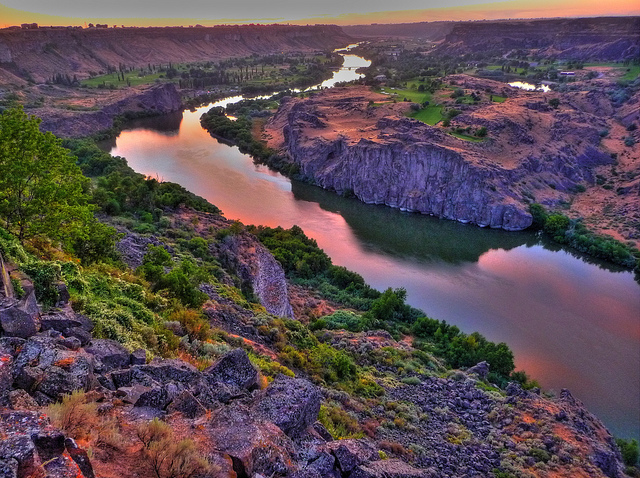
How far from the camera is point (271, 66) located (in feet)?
488

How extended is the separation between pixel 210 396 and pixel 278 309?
53.7ft

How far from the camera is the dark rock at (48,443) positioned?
5.32 meters

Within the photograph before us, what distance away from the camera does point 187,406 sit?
8094 millimetres

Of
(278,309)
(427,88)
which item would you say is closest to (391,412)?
(278,309)

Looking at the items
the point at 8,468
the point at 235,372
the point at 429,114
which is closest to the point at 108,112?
the point at 429,114

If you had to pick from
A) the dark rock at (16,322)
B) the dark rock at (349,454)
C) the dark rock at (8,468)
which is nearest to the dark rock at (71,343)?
the dark rock at (16,322)

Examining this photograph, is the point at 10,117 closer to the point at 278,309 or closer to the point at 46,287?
the point at 46,287

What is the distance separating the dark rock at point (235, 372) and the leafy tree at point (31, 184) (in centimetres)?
746

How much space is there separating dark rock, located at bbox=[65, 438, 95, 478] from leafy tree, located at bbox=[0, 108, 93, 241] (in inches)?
389

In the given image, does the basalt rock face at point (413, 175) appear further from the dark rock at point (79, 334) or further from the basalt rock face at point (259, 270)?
the dark rock at point (79, 334)

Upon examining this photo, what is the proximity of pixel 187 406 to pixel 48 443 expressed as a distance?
2.90 m

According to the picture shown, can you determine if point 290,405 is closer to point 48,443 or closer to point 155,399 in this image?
point 155,399

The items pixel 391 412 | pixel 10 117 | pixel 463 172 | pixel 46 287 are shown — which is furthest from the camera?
pixel 463 172

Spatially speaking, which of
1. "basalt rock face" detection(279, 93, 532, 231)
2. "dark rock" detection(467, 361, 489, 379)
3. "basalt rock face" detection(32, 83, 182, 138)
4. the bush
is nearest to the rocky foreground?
the bush
